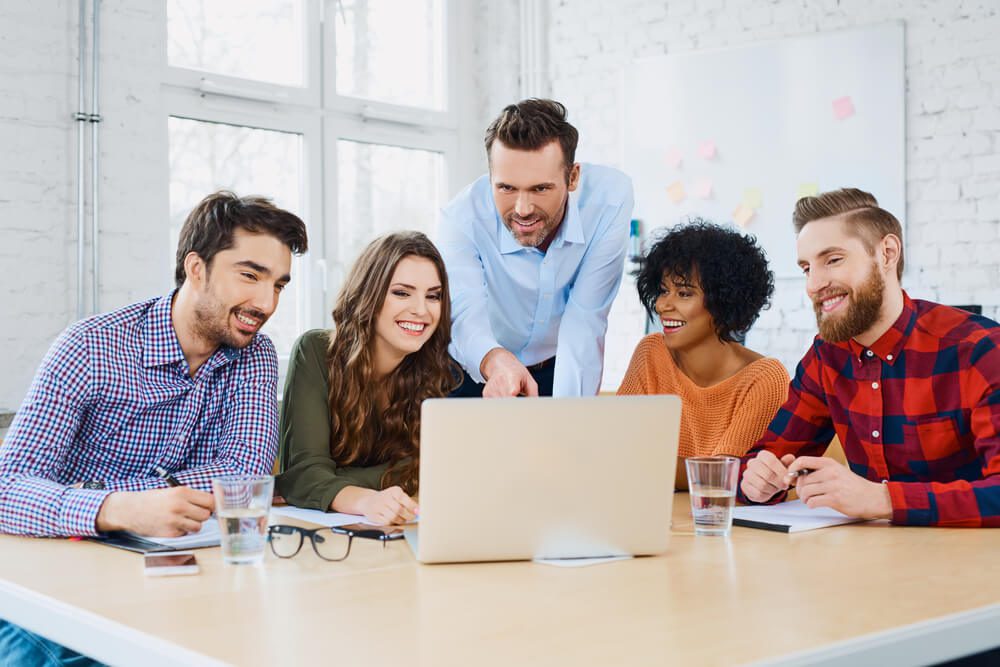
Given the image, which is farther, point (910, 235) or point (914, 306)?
point (910, 235)

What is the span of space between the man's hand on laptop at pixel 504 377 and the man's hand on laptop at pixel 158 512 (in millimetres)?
606

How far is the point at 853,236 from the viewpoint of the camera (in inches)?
72.1

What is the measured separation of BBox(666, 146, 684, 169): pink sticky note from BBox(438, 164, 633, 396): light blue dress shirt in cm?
232

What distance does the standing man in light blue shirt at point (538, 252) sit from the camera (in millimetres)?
2348

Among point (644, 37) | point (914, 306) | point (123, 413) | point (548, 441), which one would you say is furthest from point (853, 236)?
point (644, 37)

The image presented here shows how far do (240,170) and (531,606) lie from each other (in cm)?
384

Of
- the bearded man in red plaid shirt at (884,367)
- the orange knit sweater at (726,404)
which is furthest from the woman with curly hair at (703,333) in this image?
the bearded man in red plaid shirt at (884,367)

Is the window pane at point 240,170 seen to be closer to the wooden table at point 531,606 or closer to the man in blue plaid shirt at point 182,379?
the man in blue plaid shirt at point 182,379

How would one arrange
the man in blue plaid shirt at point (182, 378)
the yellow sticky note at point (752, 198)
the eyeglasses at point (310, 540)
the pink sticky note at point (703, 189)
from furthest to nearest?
1. the pink sticky note at point (703, 189)
2. the yellow sticky note at point (752, 198)
3. the man in blue plaid shirt at point (182, 378)
4. the eyeglasses at point (310, 540)

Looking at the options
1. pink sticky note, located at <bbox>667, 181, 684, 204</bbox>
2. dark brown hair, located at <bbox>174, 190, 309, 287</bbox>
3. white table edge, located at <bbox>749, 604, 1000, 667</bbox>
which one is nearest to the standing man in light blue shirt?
dark brown hair, located at <bbox>174, 190, 309, 287</bbox>

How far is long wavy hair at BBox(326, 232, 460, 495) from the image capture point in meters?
2.09

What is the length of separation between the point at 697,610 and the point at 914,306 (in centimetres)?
94

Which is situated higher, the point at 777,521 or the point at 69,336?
the point at 69,336

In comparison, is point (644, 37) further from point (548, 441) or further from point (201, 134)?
point (548, 441)
